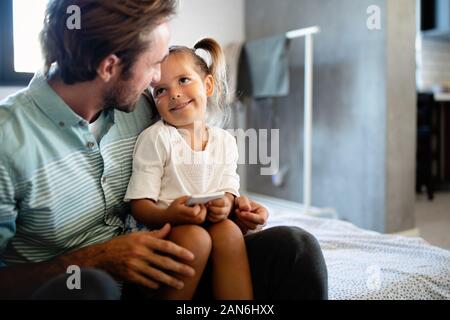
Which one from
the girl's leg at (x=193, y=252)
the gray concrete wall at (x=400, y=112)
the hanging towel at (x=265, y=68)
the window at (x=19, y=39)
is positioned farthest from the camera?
the hanging towel at (x=265, y=68)

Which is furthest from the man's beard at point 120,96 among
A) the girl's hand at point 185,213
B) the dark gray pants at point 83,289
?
the dark gray pants at point 83,289

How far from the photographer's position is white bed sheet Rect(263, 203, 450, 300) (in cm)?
94

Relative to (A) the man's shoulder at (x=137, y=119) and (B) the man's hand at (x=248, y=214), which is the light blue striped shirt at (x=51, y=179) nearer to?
(A) the man's shoulder at (x=137, y=119)

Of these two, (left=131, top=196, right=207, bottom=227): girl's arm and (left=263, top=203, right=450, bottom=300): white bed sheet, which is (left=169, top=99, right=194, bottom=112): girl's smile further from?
(left=263, top=203, right=450, bottom=300): white bed sheet

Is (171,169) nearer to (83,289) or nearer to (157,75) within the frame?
(157,75)

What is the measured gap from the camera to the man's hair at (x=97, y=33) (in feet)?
2.37

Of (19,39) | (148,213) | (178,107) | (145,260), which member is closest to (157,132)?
(178,107)

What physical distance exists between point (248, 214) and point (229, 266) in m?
0.12

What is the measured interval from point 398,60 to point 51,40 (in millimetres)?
1891

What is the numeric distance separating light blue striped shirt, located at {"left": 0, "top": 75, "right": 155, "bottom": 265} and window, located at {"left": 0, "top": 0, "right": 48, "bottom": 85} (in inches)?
10.4

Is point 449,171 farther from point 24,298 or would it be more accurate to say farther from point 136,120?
point 24,298

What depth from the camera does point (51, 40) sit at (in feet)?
2.50

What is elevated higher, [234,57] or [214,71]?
[234,57]

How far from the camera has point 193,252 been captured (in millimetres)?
732
